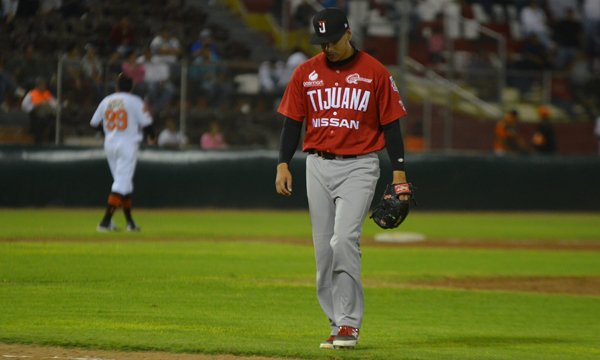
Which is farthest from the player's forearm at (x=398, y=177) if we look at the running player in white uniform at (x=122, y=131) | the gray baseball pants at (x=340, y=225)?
the running player in white uniform at (x=122, y=131)

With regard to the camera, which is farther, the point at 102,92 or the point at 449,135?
the point at 449,135

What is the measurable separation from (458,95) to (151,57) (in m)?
6.93

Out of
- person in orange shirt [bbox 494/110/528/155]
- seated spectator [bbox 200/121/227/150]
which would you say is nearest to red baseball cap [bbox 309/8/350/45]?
seated spectator [bbox 200/121/227/150]

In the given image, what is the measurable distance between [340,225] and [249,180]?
42.3ft

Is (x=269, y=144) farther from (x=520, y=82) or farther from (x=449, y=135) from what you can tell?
(x=520, y=82)

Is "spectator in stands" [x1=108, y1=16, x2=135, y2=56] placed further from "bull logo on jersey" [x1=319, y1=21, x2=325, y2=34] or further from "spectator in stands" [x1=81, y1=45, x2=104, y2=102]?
"bull logo on jersey" [x1=319, y1=21, x2=325, y2=34]

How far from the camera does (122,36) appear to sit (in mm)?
18391

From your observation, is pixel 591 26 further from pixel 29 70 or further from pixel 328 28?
pixel 328 28

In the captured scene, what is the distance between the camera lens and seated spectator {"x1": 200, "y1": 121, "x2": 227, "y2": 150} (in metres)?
16.9

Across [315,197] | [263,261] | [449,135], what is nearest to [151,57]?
[449,135]

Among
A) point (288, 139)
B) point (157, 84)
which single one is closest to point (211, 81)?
point (157, 84)

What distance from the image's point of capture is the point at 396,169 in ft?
16.7

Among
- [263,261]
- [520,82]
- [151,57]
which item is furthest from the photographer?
[520,82]

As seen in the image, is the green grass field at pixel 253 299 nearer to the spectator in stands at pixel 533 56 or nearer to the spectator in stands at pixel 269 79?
the spectator in stands at pixel 269 79
